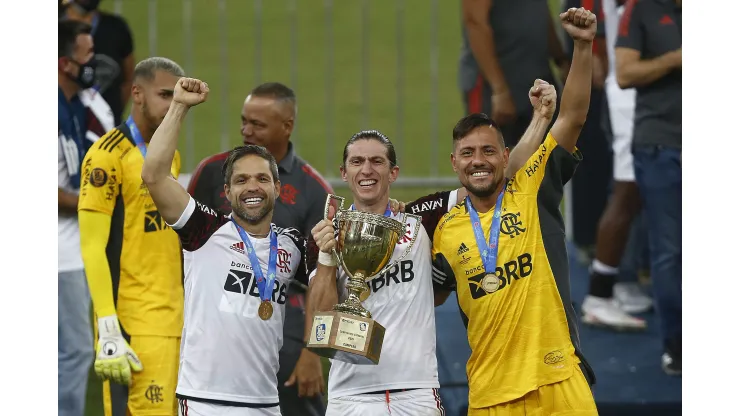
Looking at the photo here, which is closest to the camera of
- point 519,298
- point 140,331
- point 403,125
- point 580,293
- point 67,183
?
point 519,298

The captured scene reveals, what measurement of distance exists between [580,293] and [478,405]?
10.3ft

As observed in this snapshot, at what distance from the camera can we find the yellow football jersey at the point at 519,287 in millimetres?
4254

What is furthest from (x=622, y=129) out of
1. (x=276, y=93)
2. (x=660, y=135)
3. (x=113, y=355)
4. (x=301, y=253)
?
(x=113, y=355)

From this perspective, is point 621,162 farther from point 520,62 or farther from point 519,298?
point 519,298

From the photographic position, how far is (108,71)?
7000 mm

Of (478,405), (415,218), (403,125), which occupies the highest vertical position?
(403,125)

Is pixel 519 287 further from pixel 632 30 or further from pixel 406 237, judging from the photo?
pixel 632 30

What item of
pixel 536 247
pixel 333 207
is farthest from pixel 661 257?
pixel 333 207

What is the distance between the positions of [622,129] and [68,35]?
329cm

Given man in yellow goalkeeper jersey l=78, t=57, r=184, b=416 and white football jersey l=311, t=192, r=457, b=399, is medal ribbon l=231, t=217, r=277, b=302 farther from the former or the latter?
man in yellow goalkeeper jersey l=78, t=57, r=184, b=416

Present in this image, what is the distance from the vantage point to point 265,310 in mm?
4406

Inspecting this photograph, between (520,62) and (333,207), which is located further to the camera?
(520,62)

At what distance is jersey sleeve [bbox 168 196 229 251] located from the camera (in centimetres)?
437

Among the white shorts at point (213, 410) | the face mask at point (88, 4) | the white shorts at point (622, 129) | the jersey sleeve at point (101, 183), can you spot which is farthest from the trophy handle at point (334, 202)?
the face mask at point (88, 4)
